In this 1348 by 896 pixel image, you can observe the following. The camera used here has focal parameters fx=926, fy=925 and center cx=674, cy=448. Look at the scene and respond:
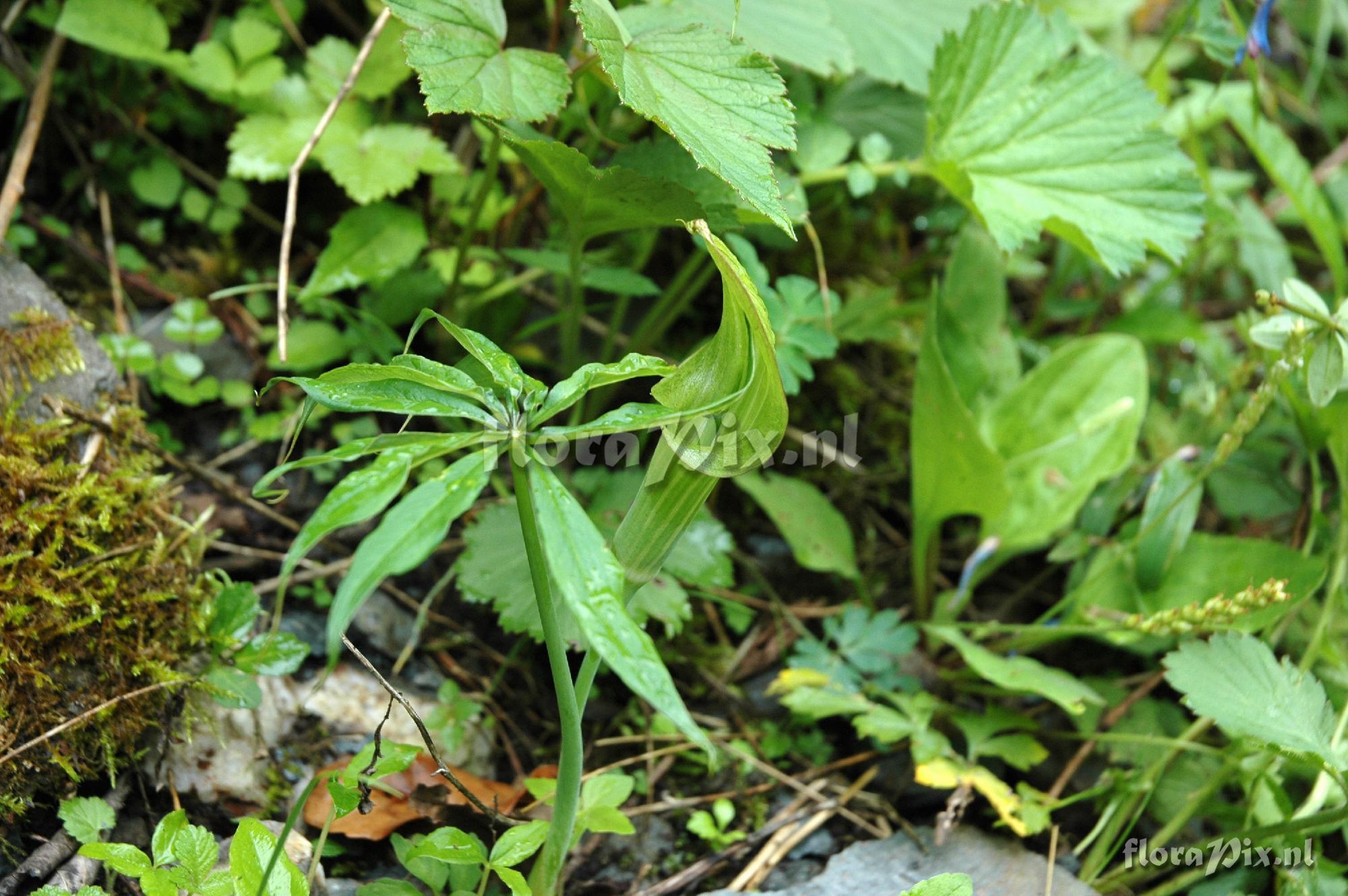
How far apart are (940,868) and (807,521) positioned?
67 cm

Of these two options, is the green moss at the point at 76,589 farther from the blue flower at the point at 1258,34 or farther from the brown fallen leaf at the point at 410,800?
the blue flower at the point at 1258,34

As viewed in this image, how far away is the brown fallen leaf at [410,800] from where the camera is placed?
1.35m

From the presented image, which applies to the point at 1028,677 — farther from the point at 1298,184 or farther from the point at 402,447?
the point at 1298,184

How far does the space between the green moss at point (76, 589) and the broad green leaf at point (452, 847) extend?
1.49 feet

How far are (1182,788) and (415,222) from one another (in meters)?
1.76

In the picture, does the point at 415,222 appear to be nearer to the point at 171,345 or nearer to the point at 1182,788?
the point at 171,345

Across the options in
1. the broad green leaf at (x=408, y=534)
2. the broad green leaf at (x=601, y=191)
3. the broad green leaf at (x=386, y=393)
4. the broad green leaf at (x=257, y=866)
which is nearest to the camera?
the broad green leaf at (x=408, y=534)

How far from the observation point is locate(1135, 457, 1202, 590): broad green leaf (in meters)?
1.72

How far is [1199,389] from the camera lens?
80.6 inches

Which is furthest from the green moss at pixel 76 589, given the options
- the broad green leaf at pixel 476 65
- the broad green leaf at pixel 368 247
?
the broad green leaf at pixel 476 65

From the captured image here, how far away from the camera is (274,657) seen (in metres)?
1.34

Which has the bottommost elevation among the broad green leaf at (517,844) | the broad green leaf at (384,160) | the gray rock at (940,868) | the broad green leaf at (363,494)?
the gray rock at (940,868)

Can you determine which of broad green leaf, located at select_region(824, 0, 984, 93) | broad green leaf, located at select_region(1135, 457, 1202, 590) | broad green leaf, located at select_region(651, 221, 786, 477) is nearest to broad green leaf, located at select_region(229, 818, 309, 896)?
broad green leaf, located at select_region(651, 221, 786, 477)

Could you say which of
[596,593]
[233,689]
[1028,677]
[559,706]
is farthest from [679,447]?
[1028,677]
